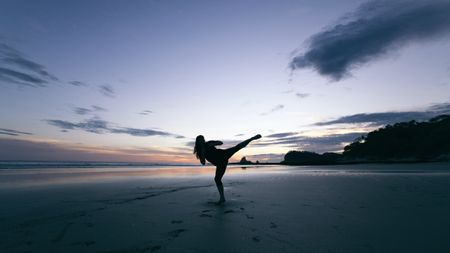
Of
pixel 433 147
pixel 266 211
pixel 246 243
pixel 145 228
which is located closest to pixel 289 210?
pixel 266 211

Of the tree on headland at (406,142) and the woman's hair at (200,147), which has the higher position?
the tree on headland at (406,142)

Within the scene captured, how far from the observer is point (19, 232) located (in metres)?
4.61

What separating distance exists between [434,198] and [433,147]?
77.5 metres

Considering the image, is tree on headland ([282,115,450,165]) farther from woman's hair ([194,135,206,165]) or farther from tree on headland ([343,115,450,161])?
woman's hair ([194,135,206,165])

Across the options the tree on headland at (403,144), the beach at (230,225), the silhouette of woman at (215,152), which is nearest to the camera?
the beach at (230,225)

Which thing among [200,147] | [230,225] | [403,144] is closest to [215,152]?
[200,147]

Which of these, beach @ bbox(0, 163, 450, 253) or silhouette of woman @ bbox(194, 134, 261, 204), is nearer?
beach @ bbox(0, 163, 450, 253)

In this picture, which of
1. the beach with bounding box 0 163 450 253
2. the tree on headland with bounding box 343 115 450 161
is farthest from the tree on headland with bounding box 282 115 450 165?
the beach with bounding box 0 163 450 253

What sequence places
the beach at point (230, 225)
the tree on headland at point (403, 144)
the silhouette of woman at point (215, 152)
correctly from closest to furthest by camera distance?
1. the beach at point (230, 225)
2. the silhouette of woman at point (215, 152)
3. the tree on headland at point (403, 144)

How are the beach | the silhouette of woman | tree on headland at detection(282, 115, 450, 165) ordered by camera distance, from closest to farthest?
the beach → the silhouette of woman → tree on headland at detection(282, 115, 450, 165)

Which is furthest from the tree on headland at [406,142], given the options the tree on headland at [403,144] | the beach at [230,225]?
the beach at [230,225]

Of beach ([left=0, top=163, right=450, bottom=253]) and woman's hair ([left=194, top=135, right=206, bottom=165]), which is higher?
woman's hair ([left=194, top=135, right=206, bottom=165])

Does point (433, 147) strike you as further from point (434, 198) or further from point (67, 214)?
point (67, 214)

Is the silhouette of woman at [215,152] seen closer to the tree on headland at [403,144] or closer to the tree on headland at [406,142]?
the tree on headland at [403,144]
